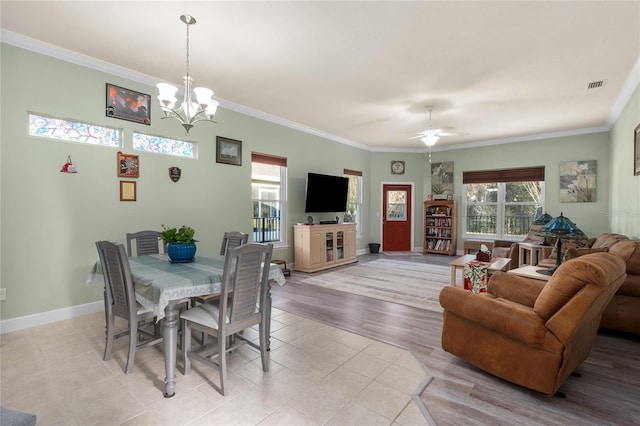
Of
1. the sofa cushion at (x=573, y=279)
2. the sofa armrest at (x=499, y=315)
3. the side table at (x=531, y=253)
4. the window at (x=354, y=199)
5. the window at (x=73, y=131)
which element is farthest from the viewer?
the window at (x=354, y=199)

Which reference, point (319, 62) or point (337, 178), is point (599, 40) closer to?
point (319, 62)

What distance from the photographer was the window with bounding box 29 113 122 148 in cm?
319

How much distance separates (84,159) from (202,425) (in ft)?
10.5

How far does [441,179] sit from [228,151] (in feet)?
19.2

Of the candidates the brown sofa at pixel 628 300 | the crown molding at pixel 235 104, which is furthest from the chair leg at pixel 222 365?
the brown sofa at pixel 628 300

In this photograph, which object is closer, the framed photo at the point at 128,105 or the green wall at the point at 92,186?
the green wall at the point at 92,186

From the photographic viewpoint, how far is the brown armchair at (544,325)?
184 cm

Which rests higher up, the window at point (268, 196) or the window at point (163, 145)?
the window at point (163, 145)

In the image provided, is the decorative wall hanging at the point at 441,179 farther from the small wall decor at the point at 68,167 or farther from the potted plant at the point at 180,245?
the small wall decor at the point at 68,167

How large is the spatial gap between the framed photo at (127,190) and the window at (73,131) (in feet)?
1.49

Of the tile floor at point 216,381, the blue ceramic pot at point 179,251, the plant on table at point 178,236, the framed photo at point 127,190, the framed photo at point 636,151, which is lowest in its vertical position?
the tile floor at point 216,381

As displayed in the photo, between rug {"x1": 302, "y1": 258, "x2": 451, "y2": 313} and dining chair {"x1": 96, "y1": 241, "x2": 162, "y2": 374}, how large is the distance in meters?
2.93

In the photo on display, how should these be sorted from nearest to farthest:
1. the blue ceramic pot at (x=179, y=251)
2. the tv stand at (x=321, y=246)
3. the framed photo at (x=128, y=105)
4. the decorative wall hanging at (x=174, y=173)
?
the blue ceramic pot at (x=179, y=251)
the framed photo at (x=128, y=105)
the decorative wall hanging at (x=174, y=173)
the tv stand at (x=321, y=246)

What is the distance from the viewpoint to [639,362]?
254 cm
